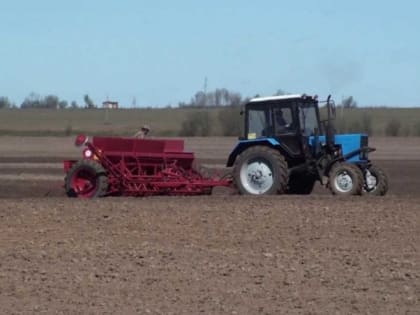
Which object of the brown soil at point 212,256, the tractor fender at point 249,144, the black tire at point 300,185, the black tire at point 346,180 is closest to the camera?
the brown soil at point 212,256

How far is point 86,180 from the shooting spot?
69.3 feet

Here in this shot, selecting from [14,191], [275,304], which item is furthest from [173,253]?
[14,191]

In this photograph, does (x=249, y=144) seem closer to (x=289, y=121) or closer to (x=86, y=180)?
(x=289, y=121)

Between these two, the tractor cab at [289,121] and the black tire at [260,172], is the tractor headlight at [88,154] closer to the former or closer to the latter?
the black tire at [260,172]

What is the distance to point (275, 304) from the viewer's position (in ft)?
30.2

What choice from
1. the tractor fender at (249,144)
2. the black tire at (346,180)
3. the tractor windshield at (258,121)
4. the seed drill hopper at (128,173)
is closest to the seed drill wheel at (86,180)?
the seed drill hopper at (128,173)

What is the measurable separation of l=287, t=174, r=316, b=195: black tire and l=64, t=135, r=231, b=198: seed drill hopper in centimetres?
125

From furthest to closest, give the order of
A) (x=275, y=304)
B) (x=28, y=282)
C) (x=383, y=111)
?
(x=383, y=111)
(x=28, y=282)
(x=275, y=304)

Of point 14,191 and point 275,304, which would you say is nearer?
point 275,304

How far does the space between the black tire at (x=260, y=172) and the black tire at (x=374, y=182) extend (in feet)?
4.79

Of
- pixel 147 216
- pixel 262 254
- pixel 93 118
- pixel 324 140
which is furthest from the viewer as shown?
pixel 93 118

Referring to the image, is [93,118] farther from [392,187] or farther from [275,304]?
[275,304]

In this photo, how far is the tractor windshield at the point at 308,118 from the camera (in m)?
20.3

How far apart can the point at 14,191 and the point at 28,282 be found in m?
14.0
